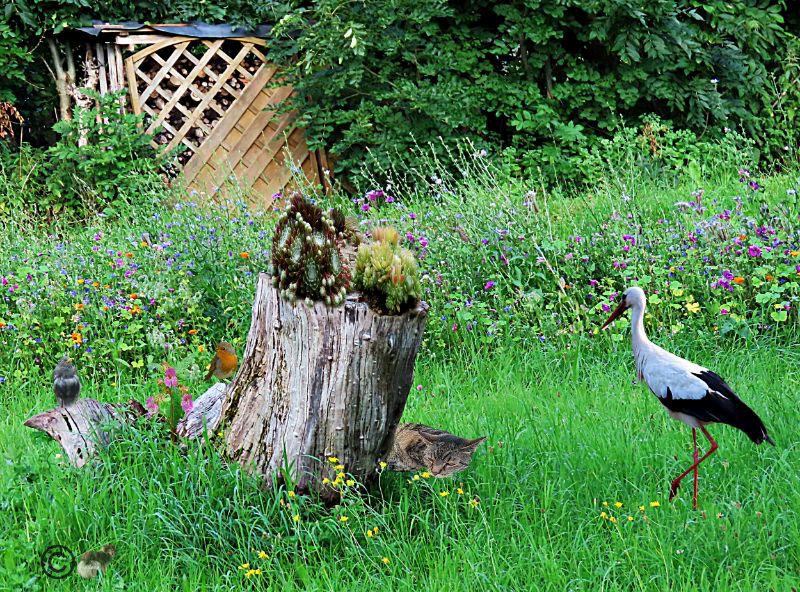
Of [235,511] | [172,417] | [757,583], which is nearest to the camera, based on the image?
[757,583]

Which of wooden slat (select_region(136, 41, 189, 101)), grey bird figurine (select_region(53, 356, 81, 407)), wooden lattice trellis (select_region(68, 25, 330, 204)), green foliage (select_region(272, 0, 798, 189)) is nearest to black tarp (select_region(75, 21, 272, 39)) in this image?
wooden lattice trellis (select_region(68, 25, 330, 204))

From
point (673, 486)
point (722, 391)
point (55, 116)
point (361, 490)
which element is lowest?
point (55, 116)

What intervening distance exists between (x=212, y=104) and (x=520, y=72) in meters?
3.38

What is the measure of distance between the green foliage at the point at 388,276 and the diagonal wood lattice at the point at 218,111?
5.80 metres

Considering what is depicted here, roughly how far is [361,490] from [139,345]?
2.26 m

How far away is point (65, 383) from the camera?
3379 millimetres

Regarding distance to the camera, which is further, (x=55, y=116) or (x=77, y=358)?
(x=55, y=116)

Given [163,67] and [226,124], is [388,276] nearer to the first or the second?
[226,124]

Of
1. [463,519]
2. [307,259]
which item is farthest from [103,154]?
[463,519]

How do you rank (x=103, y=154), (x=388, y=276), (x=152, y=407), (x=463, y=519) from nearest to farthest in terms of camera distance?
(x=388, y=276), (x=463, y=519), (x=152, y=407), (x=103, y=154)

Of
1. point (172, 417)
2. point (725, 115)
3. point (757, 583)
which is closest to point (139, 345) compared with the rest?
point (172, 417)

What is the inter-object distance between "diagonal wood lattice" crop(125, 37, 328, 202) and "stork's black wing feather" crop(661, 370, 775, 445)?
641 centimetres

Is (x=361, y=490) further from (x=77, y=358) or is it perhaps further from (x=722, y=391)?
(x=77, y=358)

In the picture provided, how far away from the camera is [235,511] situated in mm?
3043
